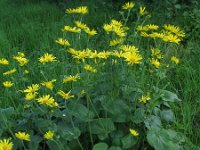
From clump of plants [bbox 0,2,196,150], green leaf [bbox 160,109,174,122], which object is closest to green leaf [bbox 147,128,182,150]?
clump of plants [bbox 0,2,196,150]

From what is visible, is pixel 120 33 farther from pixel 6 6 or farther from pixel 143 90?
pixel 6 6

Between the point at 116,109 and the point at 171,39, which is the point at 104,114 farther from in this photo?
the point at 171,39

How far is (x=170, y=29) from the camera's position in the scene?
7.91ft

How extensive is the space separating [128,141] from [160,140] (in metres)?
0.16

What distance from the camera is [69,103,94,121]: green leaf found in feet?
6.85

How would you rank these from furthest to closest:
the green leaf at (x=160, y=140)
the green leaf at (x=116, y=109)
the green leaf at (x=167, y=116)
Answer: the green leaf at (x=167, y=116)
the green leaf at (x=116, y=109)
the green leaf at (x=160, y=140)

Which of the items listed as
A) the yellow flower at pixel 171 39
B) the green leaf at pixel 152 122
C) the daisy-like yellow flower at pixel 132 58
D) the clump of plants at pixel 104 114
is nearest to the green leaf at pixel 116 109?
the clump of plants at pixel 104 114

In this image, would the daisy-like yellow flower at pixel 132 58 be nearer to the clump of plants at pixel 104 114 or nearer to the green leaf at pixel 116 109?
the clump of plants at pixel 104 114

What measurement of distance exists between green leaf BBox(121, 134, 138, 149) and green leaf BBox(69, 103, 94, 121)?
19 centimetres

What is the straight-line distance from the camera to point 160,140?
81.4 inches

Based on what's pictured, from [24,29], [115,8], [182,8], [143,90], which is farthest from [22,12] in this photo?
[143,90]

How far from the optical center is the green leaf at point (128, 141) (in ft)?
6.94

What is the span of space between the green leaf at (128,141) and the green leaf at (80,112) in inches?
7.7

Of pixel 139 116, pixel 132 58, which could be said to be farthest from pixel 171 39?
pixel 139 116
